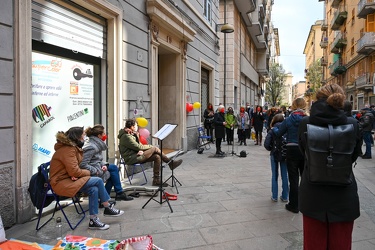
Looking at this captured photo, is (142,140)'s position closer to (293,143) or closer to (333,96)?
(293,143)

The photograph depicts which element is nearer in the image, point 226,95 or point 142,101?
point 142,101

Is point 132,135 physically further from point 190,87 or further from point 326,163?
point 190,87

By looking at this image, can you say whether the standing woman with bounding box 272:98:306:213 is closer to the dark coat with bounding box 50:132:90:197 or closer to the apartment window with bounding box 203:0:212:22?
the dark coat with bounding box 50:132:90:197

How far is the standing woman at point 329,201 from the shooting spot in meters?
2.50

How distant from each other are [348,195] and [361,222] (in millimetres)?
2530

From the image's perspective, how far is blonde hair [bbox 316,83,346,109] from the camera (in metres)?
2.49

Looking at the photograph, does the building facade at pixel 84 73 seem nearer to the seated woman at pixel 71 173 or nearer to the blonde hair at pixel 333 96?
the seated woman at pixel 71 173

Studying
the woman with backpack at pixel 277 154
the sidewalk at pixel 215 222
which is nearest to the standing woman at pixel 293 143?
the woman with backpack at pixel 277 154

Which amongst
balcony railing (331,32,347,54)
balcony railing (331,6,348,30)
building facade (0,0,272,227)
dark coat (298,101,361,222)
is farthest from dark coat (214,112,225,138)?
balcony railing (331,6,348,30)

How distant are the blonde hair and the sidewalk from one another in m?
1.96

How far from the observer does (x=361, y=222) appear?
15.0 feet

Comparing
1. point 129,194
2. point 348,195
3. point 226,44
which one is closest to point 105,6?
point 129,194

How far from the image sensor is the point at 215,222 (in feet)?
14.8

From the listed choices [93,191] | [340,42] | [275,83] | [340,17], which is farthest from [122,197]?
[275,83]
